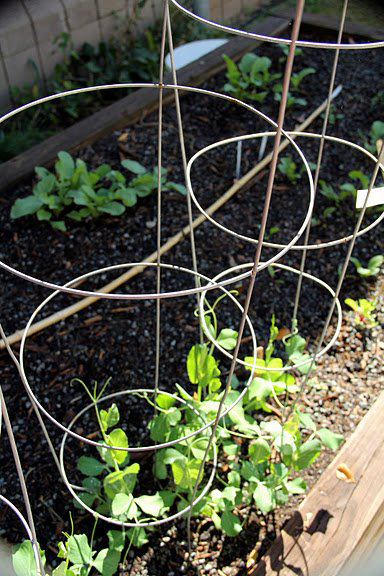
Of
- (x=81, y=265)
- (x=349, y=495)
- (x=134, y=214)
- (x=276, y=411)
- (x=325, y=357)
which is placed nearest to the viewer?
(x=349, y=495)

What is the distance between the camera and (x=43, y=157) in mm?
2297

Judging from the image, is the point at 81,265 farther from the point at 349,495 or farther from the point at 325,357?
the point at 349,495

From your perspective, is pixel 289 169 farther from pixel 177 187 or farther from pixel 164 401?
pixel 164 401

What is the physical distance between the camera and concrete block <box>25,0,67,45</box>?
2.69 metres

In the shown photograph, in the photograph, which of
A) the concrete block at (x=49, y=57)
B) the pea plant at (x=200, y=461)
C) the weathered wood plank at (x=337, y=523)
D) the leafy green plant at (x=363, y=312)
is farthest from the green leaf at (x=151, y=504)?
the concrete block at (x=49, y=57)

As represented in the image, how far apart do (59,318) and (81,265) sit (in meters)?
0.24

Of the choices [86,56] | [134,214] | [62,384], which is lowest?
[62,384]

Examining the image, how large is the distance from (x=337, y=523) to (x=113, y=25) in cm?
254

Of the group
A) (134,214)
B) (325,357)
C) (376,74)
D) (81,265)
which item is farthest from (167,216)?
(376,74)

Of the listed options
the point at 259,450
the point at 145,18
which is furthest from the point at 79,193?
the point at 145,18

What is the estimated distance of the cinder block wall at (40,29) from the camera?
2633mm

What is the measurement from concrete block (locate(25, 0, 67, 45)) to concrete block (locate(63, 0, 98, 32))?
39mm


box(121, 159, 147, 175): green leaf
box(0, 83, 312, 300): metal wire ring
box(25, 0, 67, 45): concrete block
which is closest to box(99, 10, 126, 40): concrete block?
box(25, 0, 67, 45): concrete block

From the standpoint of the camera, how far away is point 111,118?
248cm
